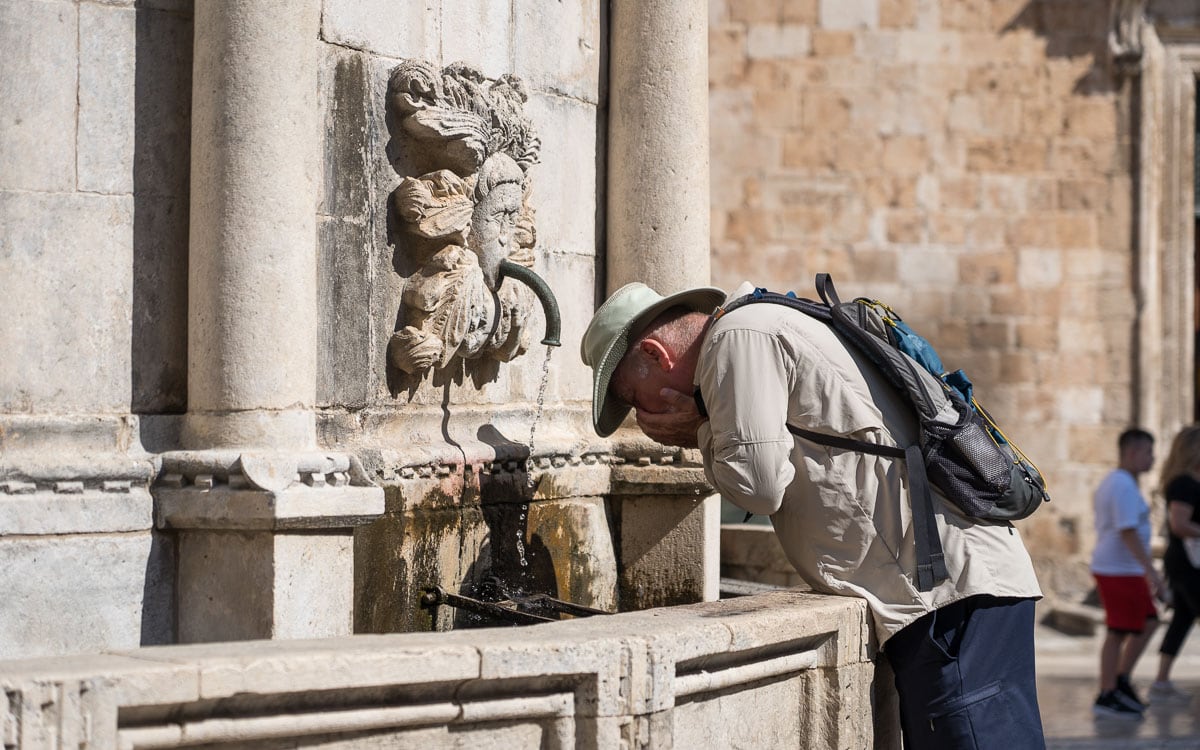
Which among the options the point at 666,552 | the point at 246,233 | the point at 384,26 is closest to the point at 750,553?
the point at 666,552

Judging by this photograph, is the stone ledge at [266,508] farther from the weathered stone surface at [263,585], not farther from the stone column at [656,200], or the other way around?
the stone column at [656,200]

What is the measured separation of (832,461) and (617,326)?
2.25ft

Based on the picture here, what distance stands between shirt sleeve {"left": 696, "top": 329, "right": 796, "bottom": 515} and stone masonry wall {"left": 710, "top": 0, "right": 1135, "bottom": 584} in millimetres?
8723

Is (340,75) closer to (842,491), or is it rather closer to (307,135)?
(307,135)

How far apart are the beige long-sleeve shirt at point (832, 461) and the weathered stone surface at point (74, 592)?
1.41m

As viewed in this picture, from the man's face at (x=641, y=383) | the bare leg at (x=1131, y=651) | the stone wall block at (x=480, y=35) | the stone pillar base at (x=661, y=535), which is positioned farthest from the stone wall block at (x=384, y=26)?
the bare leg at (x=1131, y=651)

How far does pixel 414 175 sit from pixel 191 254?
810mm

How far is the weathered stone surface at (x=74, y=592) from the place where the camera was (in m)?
3.74

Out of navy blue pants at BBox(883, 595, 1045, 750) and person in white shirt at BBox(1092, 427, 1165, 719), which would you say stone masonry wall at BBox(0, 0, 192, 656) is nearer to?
navy blue pants at BBox(883, 595, 1045, 750)

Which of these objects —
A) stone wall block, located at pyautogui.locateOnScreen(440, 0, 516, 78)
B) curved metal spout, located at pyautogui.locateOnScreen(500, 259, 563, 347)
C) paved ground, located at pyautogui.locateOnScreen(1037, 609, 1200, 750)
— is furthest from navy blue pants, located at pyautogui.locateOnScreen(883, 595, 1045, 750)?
paved ground, located at pyautogui.locateOnScreen(1037, 609, 1200, 750)

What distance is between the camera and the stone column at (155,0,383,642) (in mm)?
3859

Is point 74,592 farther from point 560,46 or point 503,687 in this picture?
point 560,46

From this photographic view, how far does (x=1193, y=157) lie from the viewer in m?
12.6

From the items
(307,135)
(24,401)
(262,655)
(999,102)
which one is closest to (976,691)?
(262,655)
